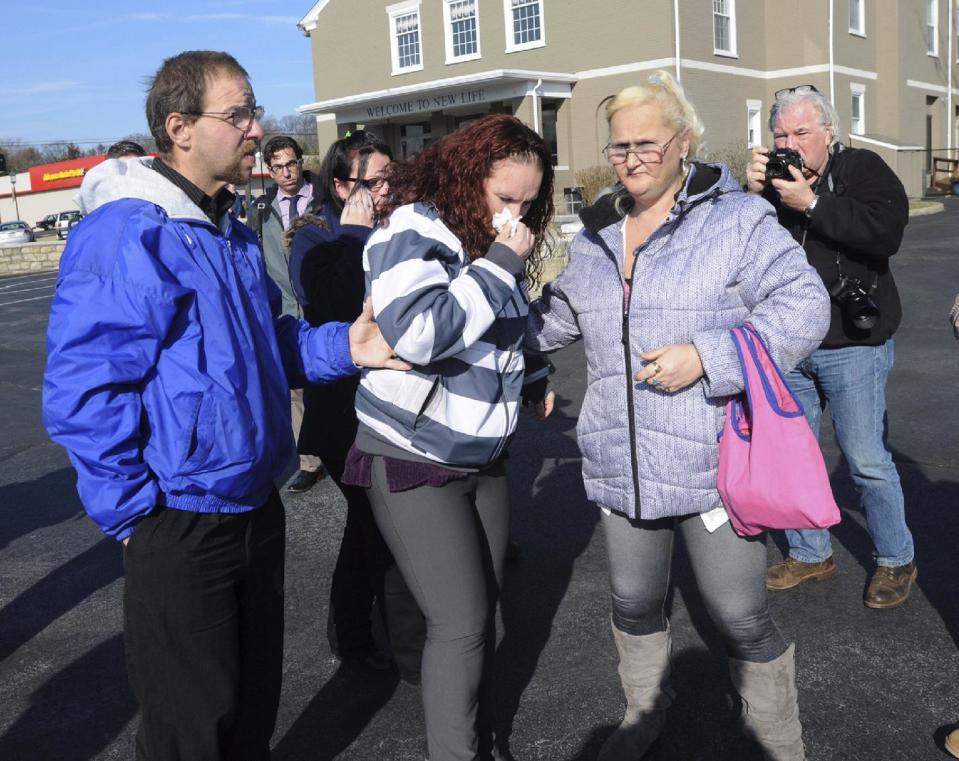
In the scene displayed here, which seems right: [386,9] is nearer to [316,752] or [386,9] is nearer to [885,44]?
[885,44]

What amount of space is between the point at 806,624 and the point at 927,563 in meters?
0.87

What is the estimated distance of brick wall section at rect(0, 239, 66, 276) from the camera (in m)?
31.8

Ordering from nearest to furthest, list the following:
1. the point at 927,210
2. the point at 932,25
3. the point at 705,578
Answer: the point at 705,578 < the point at 927,210 < the point at 932,25

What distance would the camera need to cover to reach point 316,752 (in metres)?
3.32

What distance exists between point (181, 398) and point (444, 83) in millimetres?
27181

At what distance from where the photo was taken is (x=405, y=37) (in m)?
31.3

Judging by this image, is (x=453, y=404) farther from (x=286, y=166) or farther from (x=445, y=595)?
(x=286, y=166)

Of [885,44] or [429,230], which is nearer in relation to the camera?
[429,230]

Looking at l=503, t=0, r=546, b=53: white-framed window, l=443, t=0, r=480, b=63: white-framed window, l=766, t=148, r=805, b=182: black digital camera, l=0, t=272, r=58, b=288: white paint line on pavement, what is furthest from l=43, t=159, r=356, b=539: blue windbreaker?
l=443, t=0, r=480, b=63: white-framed window

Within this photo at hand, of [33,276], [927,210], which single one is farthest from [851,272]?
[33,276]

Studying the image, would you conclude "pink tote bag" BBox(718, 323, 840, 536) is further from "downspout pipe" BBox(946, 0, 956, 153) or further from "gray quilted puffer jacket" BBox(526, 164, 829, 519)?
"downspout pipe" BBox(946, 0, 956, 153)

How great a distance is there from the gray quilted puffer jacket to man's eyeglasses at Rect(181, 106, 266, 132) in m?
1.14

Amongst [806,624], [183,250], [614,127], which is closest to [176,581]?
[183,250]

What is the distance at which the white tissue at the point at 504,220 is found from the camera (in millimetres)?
2637
